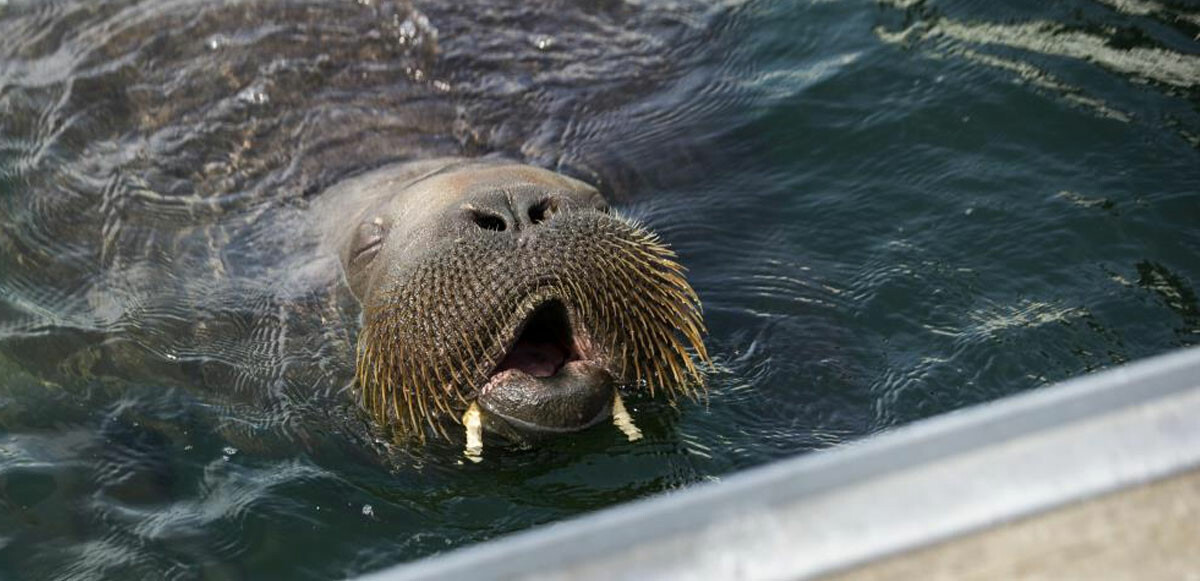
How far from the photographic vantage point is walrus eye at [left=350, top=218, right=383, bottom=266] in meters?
5.61

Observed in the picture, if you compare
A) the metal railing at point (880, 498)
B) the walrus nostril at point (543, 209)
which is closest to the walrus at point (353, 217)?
the walrus nostril at point (543, 209)

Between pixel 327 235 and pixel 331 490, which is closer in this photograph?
pixel 331 490

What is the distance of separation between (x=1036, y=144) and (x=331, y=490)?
3.85 metres

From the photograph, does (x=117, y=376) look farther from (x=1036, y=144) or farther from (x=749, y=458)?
(x=1036, y=144)

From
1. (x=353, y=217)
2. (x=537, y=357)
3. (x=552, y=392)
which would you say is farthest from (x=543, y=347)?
(x=353, y=217)

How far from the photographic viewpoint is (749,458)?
5.44 m

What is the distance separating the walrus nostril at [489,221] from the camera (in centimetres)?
509

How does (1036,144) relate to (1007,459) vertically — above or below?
below

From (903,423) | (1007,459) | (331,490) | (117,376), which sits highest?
(1007,459)

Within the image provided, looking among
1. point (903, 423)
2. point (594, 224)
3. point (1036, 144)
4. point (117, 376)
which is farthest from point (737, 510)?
point (1036, 144)

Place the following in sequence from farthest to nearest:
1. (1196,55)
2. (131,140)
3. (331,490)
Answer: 1. (1196,55)
2. (131,140)
3. (331,490)

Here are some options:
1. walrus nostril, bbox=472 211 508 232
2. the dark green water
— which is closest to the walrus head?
walrus nostril, bbox=472 211 508 232

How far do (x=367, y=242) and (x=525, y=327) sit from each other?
0.84 meters

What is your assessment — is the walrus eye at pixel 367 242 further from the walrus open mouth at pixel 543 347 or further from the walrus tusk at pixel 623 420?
the walrus tusk at pixel 623 420
